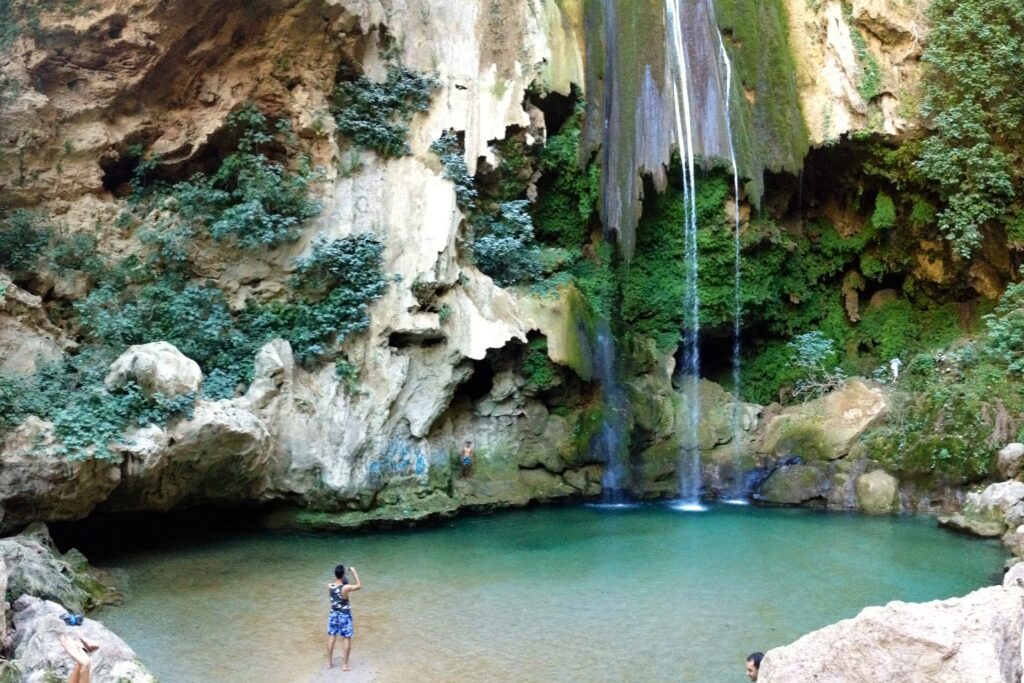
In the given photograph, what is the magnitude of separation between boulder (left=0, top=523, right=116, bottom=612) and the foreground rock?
7.06 meters

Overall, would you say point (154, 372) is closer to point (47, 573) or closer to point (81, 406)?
point (81, 406)

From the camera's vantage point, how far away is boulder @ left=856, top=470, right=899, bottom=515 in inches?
632

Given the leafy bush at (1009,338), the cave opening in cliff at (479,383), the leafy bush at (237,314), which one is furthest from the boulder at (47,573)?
the leafy bush at (1009,338)

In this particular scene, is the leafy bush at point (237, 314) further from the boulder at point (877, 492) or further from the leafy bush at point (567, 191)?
the boulder at point (877, 492)

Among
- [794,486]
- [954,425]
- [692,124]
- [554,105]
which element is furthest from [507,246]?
[954,425]

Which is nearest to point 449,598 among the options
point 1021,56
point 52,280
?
point 52,280

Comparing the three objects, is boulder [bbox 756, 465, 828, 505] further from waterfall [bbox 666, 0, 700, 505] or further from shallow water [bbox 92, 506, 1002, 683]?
waterfall [bbox 666, 0, 700, 505]

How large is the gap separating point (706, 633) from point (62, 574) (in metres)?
7.12

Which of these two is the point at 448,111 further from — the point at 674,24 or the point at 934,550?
the point at 934,550

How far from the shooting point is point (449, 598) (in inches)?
426

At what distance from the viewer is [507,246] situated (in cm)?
1727

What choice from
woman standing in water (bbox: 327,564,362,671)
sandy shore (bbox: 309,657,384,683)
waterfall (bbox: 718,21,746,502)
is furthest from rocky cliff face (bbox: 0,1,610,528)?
sandy shore (bbox: 309,657,384,683)

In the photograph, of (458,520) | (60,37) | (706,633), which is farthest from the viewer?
(458,520)

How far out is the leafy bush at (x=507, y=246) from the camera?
679 inches
